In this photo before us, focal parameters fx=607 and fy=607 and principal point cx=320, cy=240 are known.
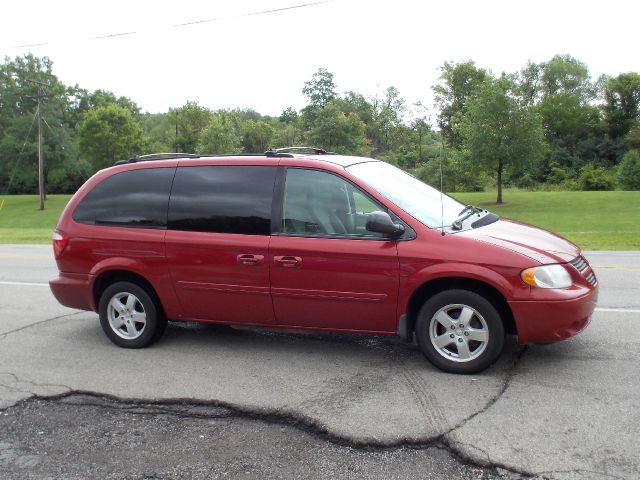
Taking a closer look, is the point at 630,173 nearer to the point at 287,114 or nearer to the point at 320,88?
the point at 320,88

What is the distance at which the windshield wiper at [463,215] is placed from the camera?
16.6 feet

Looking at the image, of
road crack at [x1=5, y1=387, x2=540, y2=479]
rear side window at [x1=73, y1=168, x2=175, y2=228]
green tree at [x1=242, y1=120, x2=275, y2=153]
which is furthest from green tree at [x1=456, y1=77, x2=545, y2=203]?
road crack at [x1=5, y1=387, x2=540, y2=479]

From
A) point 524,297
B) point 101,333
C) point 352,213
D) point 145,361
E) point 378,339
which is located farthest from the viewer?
point 101,333

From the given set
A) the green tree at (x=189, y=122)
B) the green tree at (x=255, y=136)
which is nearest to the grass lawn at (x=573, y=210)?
the green tree at (x=255, y=136)

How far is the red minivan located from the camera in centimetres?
468

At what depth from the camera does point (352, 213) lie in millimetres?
5105

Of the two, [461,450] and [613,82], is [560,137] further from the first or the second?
[461,450]

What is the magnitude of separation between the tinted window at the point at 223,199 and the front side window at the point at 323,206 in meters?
0.20

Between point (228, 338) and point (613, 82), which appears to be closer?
point (228, 338)

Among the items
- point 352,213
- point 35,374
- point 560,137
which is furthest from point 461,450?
point 560,137

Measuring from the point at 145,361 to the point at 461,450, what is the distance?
3088 mm

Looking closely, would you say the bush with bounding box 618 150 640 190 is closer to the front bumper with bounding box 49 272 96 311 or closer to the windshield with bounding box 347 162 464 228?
the windshield with bounding box 347 162 464 228

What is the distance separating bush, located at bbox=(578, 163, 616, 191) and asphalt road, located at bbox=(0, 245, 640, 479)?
231 feet

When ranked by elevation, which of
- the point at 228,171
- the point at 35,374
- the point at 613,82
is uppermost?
the point at 613,82
